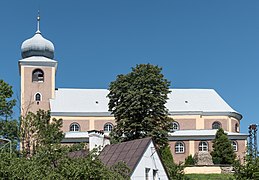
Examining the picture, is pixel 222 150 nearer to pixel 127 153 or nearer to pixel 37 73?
pixel 37 73

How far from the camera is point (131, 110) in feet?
194

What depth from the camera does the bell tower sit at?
7806 centimetres

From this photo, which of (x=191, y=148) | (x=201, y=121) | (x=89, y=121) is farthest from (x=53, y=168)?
(x=201, y=121)

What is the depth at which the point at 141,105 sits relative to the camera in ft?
194

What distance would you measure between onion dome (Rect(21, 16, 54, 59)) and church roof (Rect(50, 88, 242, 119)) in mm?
5066

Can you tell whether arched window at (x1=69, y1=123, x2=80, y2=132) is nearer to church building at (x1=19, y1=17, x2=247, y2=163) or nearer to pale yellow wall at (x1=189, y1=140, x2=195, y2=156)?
church building at (x1=19, y1=17, x2=247, y2=163)

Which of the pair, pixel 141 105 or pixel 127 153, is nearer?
pixel 127 153

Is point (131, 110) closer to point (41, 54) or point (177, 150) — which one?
point (177, 150)

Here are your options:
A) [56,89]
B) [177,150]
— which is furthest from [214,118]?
[56,89]

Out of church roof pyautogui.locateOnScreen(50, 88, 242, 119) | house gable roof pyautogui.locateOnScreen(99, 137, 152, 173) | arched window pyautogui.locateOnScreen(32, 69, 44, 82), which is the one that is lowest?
house gable roof pyautogui.locateOnScreen(99, 137, 152, 173)

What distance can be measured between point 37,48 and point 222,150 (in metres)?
27.2

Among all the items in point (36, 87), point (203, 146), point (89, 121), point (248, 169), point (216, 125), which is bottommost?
point (248, 169)

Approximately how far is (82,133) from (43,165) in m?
49.7

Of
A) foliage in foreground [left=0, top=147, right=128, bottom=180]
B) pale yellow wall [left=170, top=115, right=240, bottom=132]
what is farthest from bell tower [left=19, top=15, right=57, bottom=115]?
foliage in foreground [left=0, top=147, right=128, bottom=180]
